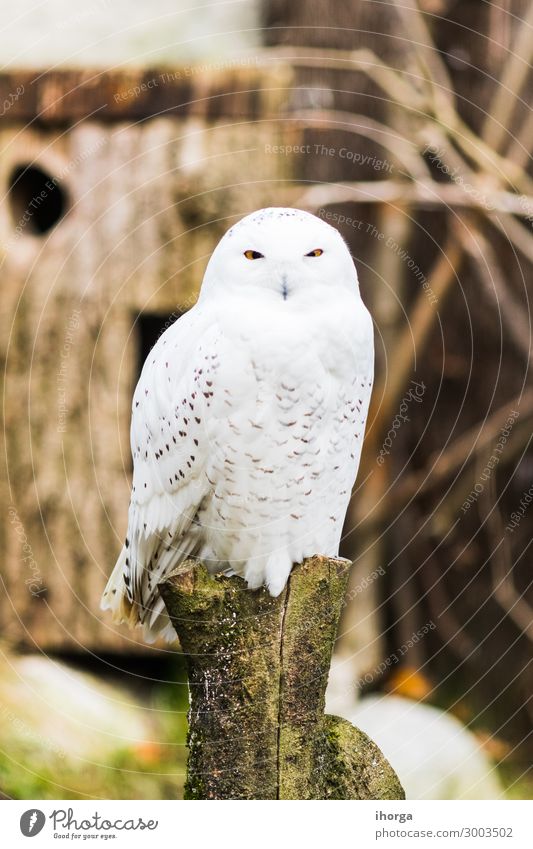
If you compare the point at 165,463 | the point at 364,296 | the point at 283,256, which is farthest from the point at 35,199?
the point at 283,256

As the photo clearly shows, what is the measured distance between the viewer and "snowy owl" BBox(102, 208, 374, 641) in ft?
5.56

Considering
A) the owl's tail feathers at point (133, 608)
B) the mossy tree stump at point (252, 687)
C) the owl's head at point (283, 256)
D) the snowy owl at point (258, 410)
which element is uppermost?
the owl's head at point (283, 256)

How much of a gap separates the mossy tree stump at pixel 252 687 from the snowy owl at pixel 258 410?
10 cm

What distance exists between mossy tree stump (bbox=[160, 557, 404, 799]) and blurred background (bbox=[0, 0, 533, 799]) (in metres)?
1.24

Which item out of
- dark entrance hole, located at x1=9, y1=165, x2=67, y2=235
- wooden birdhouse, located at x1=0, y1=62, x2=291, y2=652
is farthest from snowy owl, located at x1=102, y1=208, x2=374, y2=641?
dark entrance hole, located at x1=9, y1=165, x2=67, y2=235

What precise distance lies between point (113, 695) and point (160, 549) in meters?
1.24

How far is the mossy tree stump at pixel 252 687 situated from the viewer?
1633 mm

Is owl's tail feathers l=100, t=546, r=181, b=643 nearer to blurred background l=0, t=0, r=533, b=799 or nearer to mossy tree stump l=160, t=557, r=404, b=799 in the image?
mossy tree stump l=160, t=557, r=404, b=799

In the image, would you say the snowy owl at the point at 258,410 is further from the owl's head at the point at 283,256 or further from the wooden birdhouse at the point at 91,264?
the wooden birdhouse at the point at 91,264

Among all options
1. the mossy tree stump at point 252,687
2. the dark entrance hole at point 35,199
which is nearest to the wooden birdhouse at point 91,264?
the dark entrance hole at point 35,199

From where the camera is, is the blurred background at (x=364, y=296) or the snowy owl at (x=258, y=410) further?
the blurred background at (x=364, y=296)

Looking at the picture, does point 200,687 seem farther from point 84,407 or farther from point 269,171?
point 269,171

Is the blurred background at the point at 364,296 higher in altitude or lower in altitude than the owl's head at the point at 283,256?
higher

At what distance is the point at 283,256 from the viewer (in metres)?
1.67
